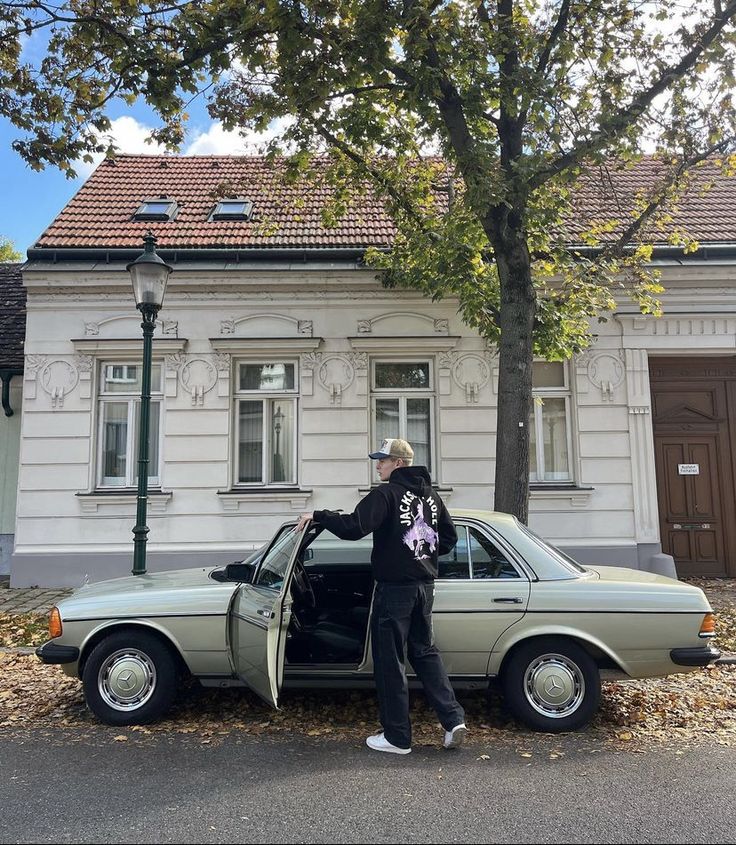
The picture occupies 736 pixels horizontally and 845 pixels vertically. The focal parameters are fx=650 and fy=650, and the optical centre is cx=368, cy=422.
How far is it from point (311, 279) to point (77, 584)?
18.6 feet

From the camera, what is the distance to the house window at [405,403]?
10055 millimetres

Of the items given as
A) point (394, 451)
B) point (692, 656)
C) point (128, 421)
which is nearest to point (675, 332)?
point (692, 656)

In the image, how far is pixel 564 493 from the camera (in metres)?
9.70

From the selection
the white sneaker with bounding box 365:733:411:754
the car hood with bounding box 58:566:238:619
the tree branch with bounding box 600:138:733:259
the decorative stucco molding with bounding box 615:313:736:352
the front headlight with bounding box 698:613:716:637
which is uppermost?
the tree branch with bounding box 600:138:733:259

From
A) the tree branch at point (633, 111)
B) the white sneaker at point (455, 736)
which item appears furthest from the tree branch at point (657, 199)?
the white sneaker at point (455, 736)

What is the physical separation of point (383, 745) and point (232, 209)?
9.64 metres

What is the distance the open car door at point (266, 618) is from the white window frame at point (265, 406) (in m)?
5.20

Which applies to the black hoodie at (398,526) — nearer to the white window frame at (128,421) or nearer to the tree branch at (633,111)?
the tree branch at (633,111)

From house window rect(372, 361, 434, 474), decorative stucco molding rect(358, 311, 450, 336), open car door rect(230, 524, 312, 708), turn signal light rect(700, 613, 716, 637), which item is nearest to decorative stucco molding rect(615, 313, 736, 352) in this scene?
decorative stucco molding rect(358, 311, 450, 336)

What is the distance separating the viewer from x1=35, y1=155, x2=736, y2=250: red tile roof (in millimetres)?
10023

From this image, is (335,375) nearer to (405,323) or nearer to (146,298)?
(405,323)

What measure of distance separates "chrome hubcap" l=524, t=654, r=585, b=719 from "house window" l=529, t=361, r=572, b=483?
589 centimetres

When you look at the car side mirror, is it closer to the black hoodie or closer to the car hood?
the car hood

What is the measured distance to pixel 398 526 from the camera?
13.2 ft
